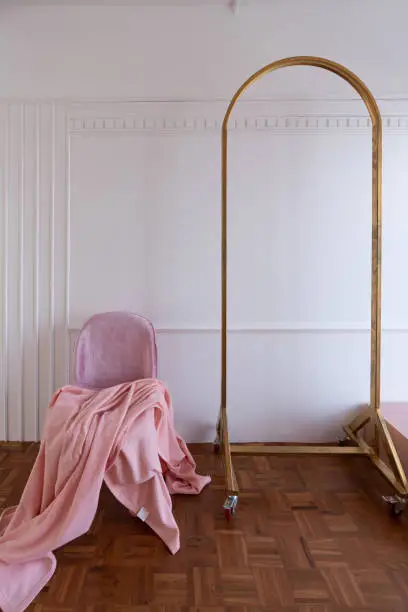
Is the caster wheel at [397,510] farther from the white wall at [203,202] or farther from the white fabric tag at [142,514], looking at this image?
the white fabric tag at [142,514]

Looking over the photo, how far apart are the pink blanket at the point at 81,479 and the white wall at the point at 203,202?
31.9 inches

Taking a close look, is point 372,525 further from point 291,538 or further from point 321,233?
point 321,233

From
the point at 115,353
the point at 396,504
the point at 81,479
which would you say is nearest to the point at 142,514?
the point at 81,479

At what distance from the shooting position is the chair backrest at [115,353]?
2.49 m

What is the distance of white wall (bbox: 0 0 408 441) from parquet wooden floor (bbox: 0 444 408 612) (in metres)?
0.69

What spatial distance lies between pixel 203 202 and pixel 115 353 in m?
1.00

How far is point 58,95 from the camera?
278 cm

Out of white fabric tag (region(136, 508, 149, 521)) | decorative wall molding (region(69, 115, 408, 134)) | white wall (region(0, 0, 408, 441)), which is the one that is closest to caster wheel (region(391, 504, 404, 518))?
white wall (region(0, 0, 408, 441))

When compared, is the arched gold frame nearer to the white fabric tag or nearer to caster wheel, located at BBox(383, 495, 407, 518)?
caster wheel, located at BBox(383, 495, 407, 518)

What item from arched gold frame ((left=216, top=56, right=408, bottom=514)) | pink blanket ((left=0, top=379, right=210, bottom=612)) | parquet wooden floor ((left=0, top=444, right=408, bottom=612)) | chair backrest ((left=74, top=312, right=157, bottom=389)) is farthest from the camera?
chair backrest ((left=74, top=312, right=157, bottom=389))

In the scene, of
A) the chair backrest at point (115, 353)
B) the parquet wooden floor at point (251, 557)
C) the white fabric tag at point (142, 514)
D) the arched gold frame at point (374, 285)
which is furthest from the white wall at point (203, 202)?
the white fabric tag at point (142, 514)

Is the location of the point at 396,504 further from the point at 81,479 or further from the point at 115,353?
the point at 115,353

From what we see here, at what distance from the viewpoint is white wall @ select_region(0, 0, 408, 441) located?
2764 mm

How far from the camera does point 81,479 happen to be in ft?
5.94
